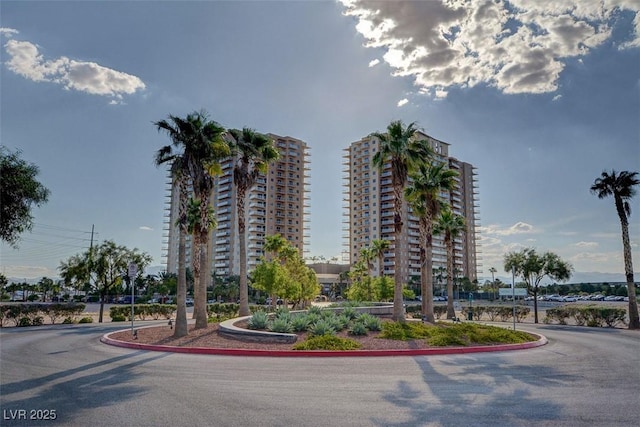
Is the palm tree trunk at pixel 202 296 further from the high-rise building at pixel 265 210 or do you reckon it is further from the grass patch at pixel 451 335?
the high-rise building at pixel 265 210

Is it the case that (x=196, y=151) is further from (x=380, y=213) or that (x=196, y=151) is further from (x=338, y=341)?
(x=380, y=213)

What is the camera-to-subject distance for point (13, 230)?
1602 centimetres

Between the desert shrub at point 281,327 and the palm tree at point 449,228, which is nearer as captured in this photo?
the desert shrub at point 281,327

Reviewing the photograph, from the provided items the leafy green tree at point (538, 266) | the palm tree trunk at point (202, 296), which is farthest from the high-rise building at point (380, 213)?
the palm tree trunk at point (202, 296)

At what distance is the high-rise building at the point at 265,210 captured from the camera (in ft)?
494

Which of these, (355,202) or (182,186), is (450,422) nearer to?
(182,186)

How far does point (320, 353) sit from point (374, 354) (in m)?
2.08

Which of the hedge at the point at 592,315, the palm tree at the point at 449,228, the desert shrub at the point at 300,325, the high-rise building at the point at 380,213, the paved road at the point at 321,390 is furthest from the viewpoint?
the high-rise building at the point at 380,213

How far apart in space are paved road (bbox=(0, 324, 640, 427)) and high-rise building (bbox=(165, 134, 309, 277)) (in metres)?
132

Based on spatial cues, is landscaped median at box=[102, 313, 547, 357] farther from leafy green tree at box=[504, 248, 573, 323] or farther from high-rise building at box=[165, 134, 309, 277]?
high-rise building at box=[165, 134, 309, 277]

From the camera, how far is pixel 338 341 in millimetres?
18344

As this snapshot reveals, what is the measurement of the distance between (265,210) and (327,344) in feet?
449

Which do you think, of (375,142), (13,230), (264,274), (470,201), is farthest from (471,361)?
(470,201)

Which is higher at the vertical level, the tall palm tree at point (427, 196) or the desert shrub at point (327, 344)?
the tall palm tree at point (427, 196)
